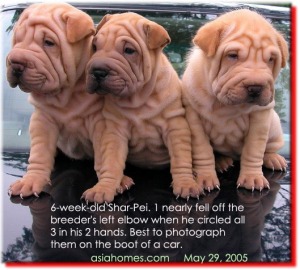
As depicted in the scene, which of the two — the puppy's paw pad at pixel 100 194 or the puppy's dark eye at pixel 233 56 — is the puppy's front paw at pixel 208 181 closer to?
the puppy's paw pad at pixel 100 194

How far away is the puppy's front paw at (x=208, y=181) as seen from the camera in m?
2.56

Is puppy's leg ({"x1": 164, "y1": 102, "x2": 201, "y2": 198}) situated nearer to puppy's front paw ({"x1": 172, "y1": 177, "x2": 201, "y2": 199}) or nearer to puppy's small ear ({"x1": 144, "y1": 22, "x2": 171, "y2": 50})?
puppy's front paw ({"x1": 172, "y1": 177, "x2": 201, "y2": 199})

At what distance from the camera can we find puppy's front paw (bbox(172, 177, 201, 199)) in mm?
2465

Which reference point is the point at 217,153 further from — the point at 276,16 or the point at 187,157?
the point at 276,16

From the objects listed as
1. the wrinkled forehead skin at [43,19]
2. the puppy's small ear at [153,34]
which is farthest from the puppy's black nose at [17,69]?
the puppy's small ear at [153,34]

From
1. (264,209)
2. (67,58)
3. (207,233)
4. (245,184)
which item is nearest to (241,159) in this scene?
(245,184)

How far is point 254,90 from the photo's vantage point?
2.34 metres

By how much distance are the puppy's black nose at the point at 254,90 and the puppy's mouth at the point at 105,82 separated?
0.55 metres

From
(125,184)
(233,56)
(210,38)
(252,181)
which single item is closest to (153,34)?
(210,38)

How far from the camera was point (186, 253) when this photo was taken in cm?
208

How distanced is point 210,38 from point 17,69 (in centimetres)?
88

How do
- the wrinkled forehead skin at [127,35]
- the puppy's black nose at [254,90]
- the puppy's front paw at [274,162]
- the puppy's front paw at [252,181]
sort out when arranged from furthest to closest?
the puppy's front paw at [274,162]
the puppy's front paw at [252,181]
the wrinkled forehead skin at [127,35]
the puppy's black nose at [254,90]

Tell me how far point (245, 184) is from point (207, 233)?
48 cm

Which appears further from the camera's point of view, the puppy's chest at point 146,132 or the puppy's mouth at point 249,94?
the puppy's chest at point 146,132
